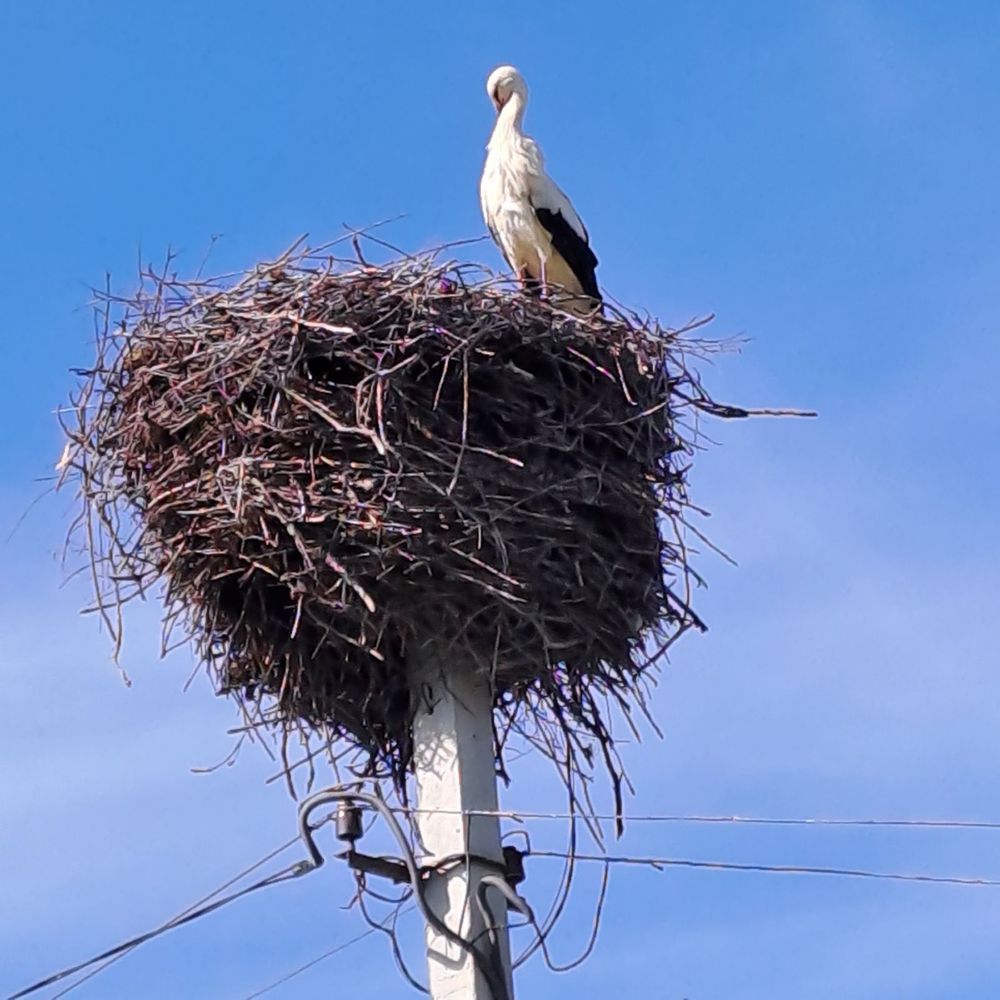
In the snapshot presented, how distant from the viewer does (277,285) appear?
4871 mm

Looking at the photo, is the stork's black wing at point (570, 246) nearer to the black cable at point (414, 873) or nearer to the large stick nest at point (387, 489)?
the large stick nest at point (387, 489)

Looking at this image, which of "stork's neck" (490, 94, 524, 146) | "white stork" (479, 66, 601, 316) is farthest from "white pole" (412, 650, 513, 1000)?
"stork's neck" (490, 94, 524, 146)

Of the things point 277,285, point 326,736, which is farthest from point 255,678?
point 277,285

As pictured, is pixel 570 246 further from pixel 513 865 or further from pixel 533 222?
pixel 513 865

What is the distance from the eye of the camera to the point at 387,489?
4.40 m

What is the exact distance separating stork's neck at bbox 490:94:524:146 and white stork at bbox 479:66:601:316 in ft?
0.30

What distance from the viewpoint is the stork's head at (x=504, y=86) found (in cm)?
704

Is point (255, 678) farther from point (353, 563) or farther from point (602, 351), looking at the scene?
point (602, 351)

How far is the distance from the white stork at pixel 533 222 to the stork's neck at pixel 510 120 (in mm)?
91

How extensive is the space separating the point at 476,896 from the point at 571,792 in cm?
62

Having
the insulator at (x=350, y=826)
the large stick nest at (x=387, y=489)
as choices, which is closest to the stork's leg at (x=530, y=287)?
the large stick nest at (x=387, y=489)

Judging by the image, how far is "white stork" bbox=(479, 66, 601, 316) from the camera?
258 inches

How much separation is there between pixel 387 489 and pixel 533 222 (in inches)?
91.9

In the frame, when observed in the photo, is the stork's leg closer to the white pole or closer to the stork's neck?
the white pole
